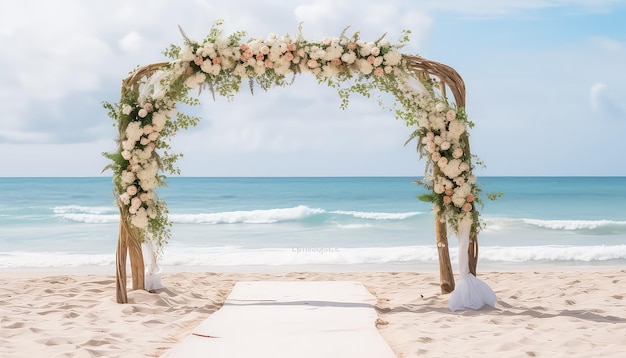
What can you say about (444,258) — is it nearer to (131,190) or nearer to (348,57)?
(348,57)

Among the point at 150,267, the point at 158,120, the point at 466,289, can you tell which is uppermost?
the point at 158,120

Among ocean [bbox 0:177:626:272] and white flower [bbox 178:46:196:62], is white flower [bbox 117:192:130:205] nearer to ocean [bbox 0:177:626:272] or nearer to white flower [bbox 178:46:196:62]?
white flower [bbox 178:46:196:62]

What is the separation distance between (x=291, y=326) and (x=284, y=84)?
2391 millimetres

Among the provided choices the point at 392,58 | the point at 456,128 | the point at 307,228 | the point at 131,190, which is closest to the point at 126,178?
the point at 131,190

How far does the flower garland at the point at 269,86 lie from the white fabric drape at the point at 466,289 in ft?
0.37

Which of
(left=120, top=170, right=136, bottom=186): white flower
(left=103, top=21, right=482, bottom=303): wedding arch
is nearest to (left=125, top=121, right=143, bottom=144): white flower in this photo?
(left=103, top=21, right=482, bottom=303): wedding arch

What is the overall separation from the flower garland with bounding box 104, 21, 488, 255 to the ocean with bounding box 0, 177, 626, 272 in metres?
3.48

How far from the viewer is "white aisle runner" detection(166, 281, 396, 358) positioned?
427 centimetres

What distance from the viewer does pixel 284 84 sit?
6.36 m

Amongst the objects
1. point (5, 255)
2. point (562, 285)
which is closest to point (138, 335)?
point (562, 285)

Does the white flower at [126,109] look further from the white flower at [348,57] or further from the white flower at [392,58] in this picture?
the white flower at [392,58]

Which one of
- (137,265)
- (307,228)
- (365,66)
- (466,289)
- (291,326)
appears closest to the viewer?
(291,326)

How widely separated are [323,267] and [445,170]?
405 centimetres

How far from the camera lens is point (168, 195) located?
27078 millimetres
